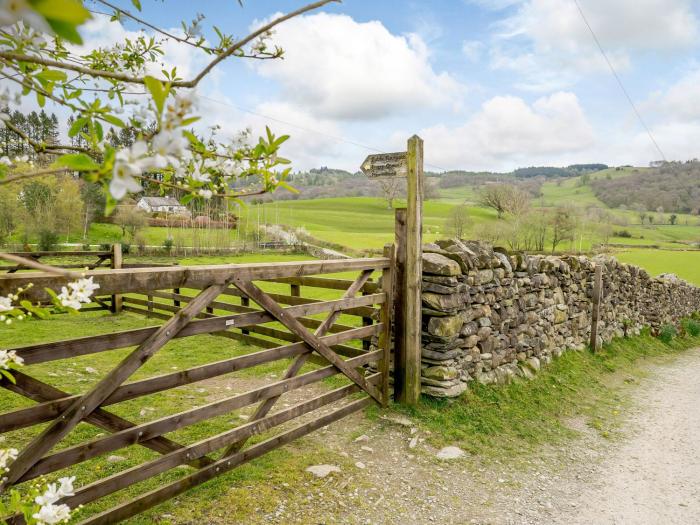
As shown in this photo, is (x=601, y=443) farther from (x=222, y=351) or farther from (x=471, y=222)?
(x=471, y=222)

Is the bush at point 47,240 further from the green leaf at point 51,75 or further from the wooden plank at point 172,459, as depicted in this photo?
the green leaf at point 51,75

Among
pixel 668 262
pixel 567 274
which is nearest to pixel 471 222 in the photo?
pixel 668 262

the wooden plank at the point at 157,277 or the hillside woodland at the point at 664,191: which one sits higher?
the hillside woodland at the point at 664,191

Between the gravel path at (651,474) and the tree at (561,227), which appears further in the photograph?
the tree at (561,227)

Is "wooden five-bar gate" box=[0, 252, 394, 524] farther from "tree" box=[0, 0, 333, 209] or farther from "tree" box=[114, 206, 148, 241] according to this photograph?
"tree" box=[114, 206, 148, 241]

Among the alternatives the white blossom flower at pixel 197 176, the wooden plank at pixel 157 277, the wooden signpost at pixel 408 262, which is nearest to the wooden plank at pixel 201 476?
the wooden signpost at pixel 408 262

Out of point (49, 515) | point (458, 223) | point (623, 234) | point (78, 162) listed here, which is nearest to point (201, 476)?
point (49, 515)

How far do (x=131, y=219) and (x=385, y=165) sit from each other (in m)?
33.3

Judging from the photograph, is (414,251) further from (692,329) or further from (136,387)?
(692,329)

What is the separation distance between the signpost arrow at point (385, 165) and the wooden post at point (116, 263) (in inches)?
268

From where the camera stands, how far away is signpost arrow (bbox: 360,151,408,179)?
16.5 ft

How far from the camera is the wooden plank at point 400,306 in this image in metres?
5.00

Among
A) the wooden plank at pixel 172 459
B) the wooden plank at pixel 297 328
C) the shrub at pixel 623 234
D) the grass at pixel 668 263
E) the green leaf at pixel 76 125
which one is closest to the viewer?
the green leaf at pixel 76 125

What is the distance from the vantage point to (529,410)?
5.55m
